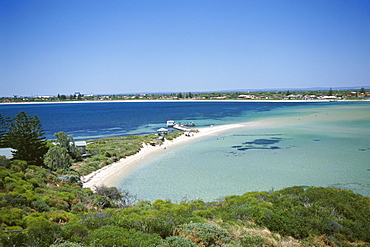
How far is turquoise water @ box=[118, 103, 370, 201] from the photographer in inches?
675

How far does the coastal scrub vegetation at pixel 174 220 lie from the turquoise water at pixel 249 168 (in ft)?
14.2

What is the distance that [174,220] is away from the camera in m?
8.45

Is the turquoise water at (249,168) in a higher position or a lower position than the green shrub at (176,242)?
lower

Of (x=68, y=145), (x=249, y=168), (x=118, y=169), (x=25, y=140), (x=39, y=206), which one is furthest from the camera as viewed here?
(x=68, y=145)

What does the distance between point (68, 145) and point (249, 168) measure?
17.5m

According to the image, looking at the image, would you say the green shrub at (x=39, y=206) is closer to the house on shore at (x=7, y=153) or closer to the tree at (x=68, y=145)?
the house on shore at (x=7, y=153)

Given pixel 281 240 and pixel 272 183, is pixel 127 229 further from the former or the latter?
pixel 272 183

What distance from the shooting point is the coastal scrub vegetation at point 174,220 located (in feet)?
22.6

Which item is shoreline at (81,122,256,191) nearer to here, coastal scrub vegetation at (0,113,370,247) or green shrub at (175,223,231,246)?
coastal scrub vegetation at (0,113,370,247)

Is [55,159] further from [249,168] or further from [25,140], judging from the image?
[249,168]

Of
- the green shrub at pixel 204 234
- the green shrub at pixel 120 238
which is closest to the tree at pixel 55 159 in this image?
the green shrub at pixel 120 238

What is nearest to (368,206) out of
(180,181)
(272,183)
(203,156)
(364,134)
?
(272,183)

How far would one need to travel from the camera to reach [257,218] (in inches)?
353

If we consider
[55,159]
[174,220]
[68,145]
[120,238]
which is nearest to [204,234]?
[174,220]
